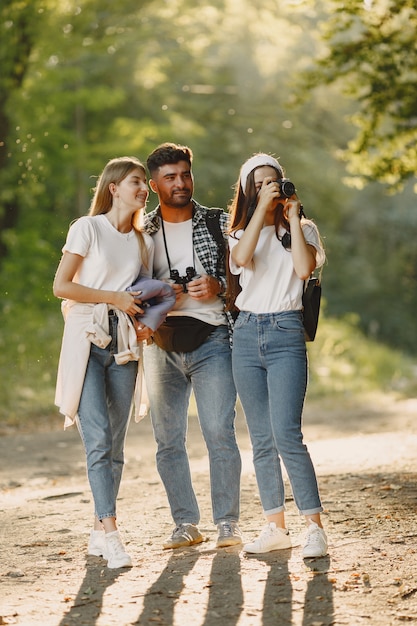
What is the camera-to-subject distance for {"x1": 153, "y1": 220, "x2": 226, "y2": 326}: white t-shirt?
19.2ft

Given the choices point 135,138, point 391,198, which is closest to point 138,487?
point 135,138

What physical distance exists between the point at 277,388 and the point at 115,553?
119cm

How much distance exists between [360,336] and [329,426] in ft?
61.0

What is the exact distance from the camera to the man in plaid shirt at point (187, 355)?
5.81 metres

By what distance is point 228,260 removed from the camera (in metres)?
5.66

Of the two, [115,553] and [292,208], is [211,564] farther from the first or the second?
[292,208]

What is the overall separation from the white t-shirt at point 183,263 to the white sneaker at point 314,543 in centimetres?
123

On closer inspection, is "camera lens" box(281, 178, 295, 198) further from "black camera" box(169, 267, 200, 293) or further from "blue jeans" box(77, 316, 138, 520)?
"blue jeans" box(77, 316, 138, 520)

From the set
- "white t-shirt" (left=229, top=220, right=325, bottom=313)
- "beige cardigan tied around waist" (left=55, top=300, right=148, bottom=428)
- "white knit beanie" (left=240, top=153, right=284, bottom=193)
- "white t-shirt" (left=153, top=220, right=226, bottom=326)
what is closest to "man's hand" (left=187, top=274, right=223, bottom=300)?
"white t-shirt" (left=153, top=220, right=226, bottom=326)

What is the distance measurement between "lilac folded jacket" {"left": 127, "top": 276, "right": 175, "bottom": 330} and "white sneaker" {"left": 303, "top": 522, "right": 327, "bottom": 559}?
1320 mm

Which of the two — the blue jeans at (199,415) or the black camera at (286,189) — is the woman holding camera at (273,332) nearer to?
the black camera at (286,189)

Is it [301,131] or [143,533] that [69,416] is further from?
[301,131]

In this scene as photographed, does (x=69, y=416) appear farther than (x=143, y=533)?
No

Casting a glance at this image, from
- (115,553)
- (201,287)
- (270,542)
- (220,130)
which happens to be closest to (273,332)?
(201,287)
